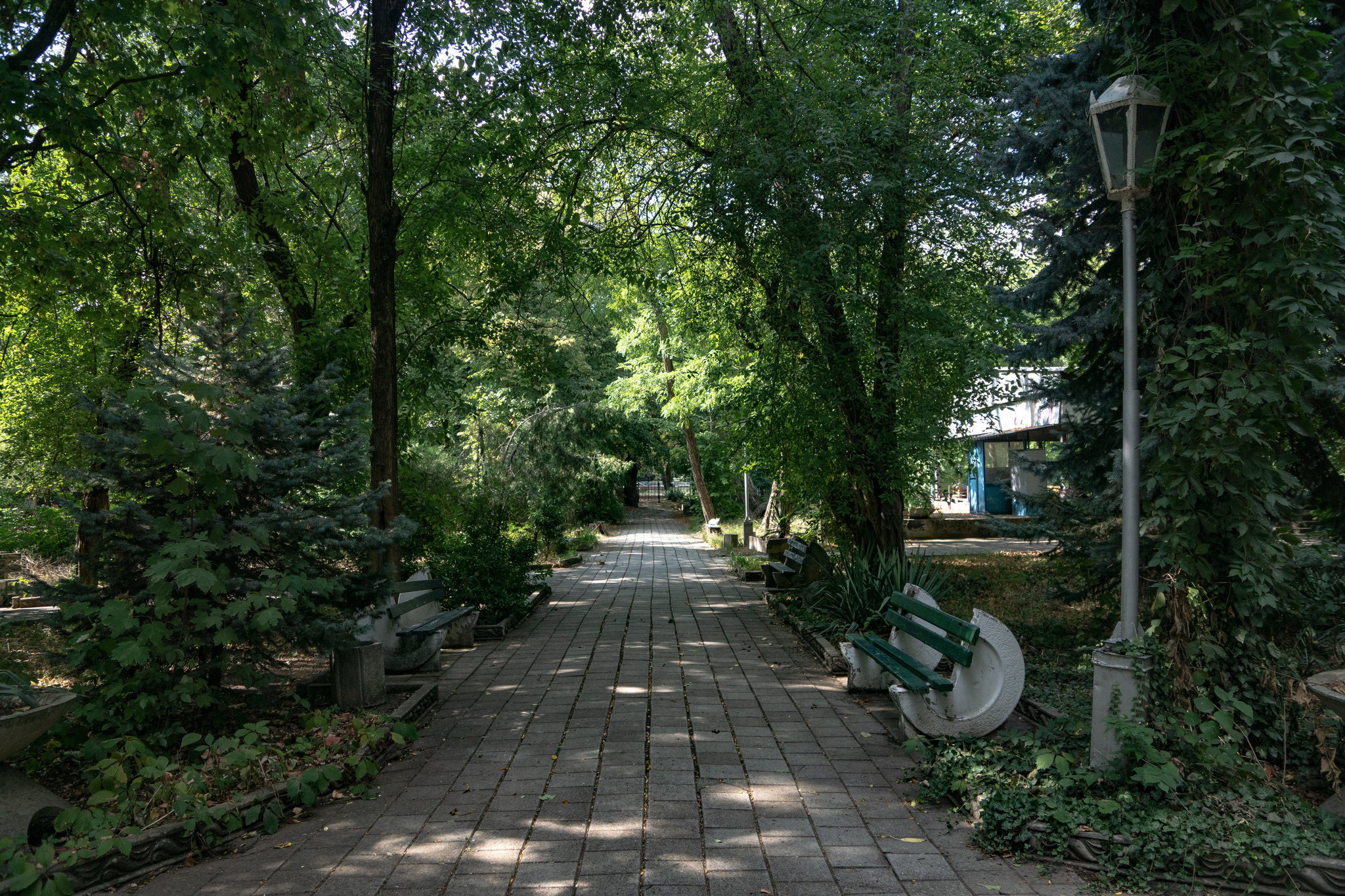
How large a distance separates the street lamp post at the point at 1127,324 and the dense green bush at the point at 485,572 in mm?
6938

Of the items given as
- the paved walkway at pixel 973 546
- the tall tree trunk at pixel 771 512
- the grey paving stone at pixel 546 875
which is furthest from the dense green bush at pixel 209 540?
the tall tree trunk at pixel 771 512

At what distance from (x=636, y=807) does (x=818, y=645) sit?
13.2ft

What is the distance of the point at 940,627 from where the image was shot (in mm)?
5055

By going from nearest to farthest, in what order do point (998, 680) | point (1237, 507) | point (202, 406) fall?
point (1237, 507) < point (998, 680) < point (202, 406)

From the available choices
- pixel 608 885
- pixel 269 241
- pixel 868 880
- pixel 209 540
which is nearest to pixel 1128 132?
pixel 868 880

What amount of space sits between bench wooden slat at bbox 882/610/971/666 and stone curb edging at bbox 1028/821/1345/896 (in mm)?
1183

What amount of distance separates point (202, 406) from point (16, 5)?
12.6ft

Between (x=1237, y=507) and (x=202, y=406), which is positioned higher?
(x=202, y=406)

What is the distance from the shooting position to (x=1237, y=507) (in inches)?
169

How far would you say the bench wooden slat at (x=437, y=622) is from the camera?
7426 millimetres

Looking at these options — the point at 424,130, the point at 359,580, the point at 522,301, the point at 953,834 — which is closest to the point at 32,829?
the point at 359,580

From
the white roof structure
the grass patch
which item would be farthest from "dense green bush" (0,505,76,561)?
the white roof structure

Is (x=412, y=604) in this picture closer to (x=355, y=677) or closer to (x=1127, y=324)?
(x=355, y=677)

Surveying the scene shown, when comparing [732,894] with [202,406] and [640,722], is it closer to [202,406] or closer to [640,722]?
[640,722]
